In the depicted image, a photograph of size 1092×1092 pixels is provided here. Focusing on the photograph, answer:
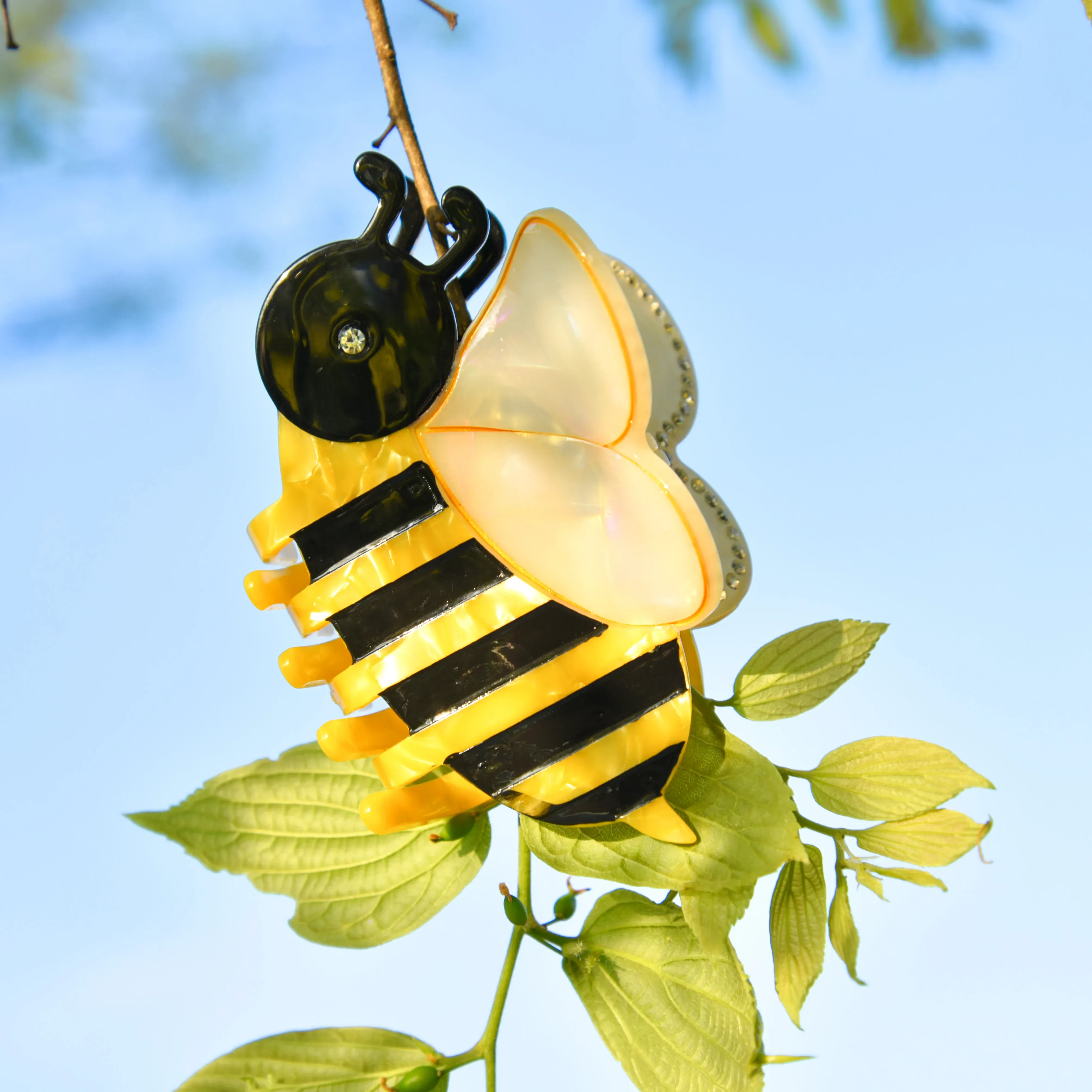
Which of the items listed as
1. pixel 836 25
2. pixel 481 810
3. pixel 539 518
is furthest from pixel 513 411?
pixel 836 25

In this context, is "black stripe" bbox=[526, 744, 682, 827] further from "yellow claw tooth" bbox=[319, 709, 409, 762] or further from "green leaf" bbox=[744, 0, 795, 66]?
"green leaf" bbox=[744, 0, 795, 66]

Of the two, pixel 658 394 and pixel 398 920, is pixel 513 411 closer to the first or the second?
pixel 658 394

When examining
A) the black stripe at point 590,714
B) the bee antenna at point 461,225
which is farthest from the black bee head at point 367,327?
the black stripe at point 590,714

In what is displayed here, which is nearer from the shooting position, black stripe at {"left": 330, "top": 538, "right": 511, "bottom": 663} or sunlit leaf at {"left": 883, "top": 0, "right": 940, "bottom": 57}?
black stripe at {"left": 330, "top": 538, "right": 511, "bottom": 663}

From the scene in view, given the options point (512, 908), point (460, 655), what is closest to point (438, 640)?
point (460, 655)

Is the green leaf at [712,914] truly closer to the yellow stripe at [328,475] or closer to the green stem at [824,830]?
the green stem at [824,830]

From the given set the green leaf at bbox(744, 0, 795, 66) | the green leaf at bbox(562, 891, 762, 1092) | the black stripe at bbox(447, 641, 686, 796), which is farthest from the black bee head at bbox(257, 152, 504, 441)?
the green leaf at bbox(744, 0, 795, 66)
